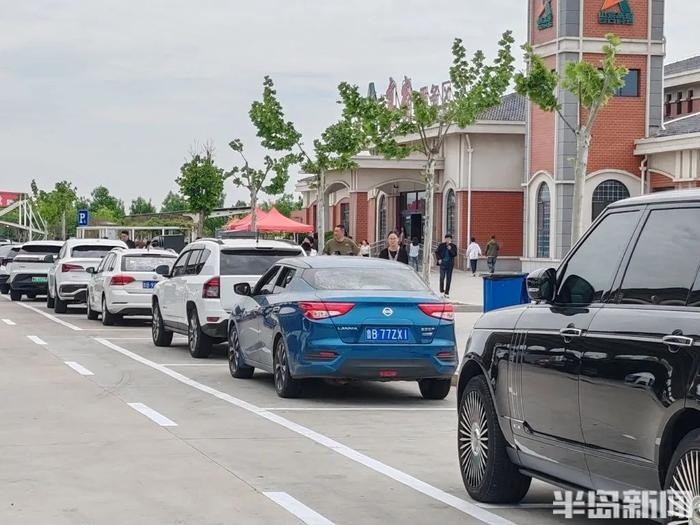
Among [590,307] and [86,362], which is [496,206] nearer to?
[86,362]

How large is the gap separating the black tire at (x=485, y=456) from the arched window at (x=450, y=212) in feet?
153

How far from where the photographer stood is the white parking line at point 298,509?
7.66m

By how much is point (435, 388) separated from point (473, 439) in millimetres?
6274

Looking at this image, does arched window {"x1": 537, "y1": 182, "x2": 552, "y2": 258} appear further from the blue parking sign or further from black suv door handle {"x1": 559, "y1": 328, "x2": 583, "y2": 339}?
Result: black suv door handle {"x1": 559, "y1": 328, "x2": 583, "y2": 339}

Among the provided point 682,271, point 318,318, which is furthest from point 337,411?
point 682,271

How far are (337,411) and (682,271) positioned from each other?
7.60 metres

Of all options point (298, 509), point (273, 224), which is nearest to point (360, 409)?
point (298, 509)

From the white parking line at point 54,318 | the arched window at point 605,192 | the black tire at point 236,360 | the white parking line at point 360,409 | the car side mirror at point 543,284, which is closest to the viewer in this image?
the car side mirror at point 543,284

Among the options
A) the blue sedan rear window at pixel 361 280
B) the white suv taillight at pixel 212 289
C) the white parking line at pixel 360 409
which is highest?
the blue sedan rear window at pixel 361 280

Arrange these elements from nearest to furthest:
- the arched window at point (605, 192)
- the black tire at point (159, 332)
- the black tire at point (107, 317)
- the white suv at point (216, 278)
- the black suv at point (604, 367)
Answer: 1. the black suv at point (604, 367)
2. the white suv at point (216, 278)
3. the black tire at point (159, 332)
4. the black tire at point (107, 317)
5. the arched window at point (605, 192)

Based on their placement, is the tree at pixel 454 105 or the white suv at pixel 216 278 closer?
the white suv at pixel 216 278

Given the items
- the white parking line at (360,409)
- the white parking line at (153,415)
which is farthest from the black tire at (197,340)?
the white parking line at (360,409)

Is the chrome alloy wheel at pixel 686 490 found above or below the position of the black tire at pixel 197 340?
above

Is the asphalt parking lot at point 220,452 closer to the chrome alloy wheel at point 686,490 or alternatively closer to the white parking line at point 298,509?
the white parking line at point 298,509
